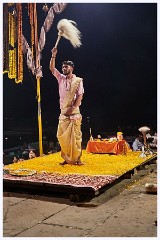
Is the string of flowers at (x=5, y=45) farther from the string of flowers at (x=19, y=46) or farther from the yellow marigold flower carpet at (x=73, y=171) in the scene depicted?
the yellow marigold flower carpet at (x=73, y=171)

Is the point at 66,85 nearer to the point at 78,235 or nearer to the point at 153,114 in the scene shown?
the point at 78,235

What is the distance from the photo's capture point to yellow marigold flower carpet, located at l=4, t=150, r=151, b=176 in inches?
281

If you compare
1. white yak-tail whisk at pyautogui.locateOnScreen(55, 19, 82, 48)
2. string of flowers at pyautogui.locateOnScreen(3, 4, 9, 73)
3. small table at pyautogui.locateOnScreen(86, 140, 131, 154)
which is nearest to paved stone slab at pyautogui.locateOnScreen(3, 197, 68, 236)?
white yak-tail whisk at pyautogui.locateOnScreen(55, 19, 82, 48)

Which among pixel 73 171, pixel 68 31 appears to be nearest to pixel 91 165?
pixel 73 171

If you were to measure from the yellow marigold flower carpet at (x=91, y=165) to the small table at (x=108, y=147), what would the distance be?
394 millimetres

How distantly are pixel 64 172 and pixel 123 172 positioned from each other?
1334 millimetres

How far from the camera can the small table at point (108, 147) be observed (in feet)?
33.0

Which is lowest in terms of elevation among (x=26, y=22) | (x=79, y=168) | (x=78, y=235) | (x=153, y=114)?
(x=78, y=235)

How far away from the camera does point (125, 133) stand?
17609 mm

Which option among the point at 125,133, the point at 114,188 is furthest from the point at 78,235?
the point at 125,133

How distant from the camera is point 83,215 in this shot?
4.95 meters

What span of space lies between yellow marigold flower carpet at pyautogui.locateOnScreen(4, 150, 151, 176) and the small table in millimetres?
394

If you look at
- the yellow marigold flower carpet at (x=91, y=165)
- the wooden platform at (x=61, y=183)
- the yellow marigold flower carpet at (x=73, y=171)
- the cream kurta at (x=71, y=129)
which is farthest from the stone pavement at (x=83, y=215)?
the cream kurta at (x=71, y=129)

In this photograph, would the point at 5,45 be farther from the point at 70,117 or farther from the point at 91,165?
the point at 91,165
